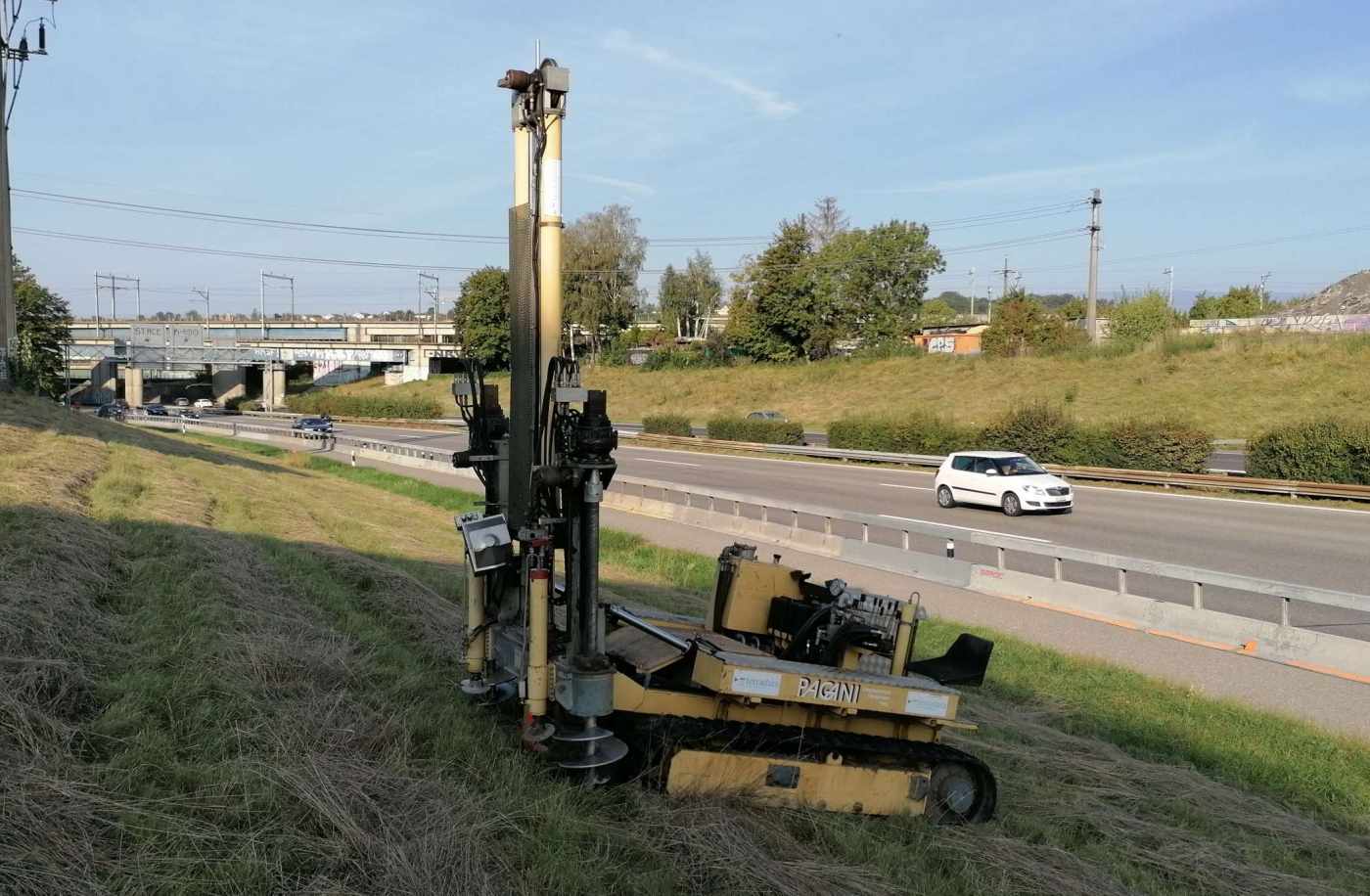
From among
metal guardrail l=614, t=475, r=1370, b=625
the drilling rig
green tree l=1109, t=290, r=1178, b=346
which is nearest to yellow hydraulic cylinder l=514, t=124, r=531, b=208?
the drilling rig

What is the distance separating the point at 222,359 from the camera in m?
90.6

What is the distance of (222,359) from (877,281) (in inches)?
2312

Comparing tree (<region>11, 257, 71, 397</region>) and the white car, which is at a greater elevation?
tree (<region>11, 257, 71, 397</region>)

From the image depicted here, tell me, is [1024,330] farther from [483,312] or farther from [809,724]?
[809,724]

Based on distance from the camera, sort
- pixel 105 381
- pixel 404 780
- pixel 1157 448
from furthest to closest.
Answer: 1. pixel 105 381
2. pixel 1157 448
3. pixel 404 780

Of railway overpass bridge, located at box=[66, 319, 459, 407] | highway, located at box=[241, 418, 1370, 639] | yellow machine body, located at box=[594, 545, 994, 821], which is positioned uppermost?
railway overpass bridge, located at box=[66, 319, 459, 407]

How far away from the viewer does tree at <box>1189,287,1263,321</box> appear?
9369 cm

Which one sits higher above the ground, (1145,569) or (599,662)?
(599,662)

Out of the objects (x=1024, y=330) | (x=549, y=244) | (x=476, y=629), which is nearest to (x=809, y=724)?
(x=476, y=629)

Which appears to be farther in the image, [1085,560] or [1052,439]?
[1052,439]

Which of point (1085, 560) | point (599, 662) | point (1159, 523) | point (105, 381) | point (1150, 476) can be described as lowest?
point (1159, 523)

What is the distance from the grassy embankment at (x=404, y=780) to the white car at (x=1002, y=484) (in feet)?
47.2

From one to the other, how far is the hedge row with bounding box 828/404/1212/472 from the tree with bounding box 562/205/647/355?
50.4 m

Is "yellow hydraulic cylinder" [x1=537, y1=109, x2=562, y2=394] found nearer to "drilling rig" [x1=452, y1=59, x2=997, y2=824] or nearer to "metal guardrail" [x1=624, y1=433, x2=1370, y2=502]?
"drilling rig" [x1=452, y1=59, x2=997, y2=824]
